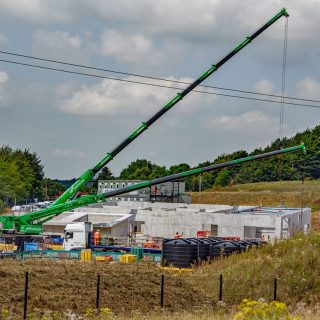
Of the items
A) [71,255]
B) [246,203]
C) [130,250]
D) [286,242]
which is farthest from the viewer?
[246,203]

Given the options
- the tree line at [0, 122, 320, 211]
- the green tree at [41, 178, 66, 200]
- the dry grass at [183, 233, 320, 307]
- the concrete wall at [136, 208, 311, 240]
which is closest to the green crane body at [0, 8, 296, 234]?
the concrete wall at [136, 208, 311, 240]

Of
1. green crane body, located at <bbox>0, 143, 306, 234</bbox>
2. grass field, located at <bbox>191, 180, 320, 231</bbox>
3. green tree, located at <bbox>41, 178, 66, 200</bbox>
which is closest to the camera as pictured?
green crane body, located at <bbox>0, 143, 306, 234</bbox>

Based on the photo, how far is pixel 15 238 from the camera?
47.2m

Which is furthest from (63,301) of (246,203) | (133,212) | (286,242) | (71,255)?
(246,203)

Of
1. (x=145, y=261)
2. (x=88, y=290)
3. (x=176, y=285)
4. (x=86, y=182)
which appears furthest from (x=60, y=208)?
(x=88, y=290)

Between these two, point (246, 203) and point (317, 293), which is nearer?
point (317, 293)

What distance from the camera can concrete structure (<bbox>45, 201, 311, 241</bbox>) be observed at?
54.7 metres

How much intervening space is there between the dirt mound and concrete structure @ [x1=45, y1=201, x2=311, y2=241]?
2704 centimetres

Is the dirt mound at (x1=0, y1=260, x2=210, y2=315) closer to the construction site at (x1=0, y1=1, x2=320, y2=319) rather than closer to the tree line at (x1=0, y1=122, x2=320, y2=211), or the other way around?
the construction site at (x1=0, y1=1, x2=320, y2=319)

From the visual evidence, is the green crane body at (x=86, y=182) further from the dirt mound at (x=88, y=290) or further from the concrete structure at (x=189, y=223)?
the dirt mound at (x=88, y=290)

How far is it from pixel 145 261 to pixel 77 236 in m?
10.9

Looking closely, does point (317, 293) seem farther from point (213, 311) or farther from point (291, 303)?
point (213, 311)

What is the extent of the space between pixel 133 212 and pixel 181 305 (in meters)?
38.6

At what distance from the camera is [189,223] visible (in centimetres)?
5769
